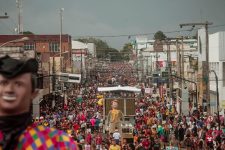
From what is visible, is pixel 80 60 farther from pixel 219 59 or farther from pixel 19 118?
pixel 19 118

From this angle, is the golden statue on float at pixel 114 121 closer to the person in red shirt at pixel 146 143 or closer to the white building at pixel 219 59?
the person in red shirt at pixel 146 143

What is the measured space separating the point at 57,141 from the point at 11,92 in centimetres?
34

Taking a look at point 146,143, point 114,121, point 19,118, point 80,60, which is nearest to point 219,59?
point 114,121

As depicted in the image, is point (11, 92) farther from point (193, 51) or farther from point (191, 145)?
point (193, 51)

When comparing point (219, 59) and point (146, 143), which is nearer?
point (146, 143)

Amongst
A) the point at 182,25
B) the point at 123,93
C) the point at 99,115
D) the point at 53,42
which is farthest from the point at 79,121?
the point at 53,42

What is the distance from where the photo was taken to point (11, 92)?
9.22ft

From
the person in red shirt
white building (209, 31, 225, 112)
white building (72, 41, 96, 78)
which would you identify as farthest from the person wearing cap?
white building (72, 41, 96, 78)

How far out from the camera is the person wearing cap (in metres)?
2.77

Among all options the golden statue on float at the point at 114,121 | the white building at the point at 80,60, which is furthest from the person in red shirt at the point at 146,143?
the white building at the point at 80,60

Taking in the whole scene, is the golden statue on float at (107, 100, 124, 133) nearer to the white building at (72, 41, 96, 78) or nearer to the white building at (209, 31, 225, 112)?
the white building at (209, 31, 225, 112)

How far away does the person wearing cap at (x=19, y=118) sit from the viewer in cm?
277

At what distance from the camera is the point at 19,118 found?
283 cm

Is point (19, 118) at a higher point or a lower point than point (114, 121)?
higher
